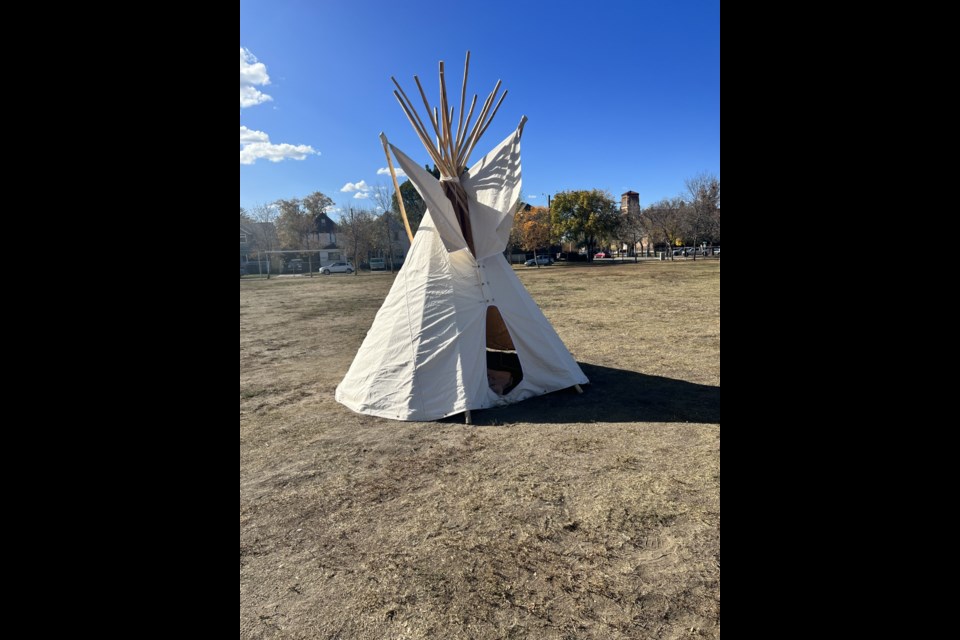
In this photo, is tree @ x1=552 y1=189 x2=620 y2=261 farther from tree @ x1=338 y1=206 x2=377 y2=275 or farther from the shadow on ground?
the shadow on ground

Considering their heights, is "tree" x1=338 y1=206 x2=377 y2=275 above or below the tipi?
above

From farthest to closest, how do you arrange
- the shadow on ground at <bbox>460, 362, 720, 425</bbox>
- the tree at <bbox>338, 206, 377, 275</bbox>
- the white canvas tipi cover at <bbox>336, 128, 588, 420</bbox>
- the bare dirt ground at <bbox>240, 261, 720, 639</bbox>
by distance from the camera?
the tree at <bbox>338, 206, 377, 275</bbox> → the white canvas tipi cover at <bbox>336, 128, 588, 420</bbox> → the shadow on ground at <bbox>460, 362, 720, 425</bbox> → the bare dirt ground at <bbox>240, 261, 720, 639</bbox>

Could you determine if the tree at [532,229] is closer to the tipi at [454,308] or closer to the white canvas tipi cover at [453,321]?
the tipi at [454,308]

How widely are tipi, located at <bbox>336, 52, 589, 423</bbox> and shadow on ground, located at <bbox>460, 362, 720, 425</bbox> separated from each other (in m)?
0.18

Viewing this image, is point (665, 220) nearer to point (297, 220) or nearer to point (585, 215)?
point (585, 215)

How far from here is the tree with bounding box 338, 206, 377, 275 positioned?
144 ft

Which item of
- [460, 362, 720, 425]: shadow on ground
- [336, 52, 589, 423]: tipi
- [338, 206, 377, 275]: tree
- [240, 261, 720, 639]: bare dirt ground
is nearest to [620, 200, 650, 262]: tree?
[338, 206, 377, 275]: tree

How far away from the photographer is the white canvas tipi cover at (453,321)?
18.3ft
